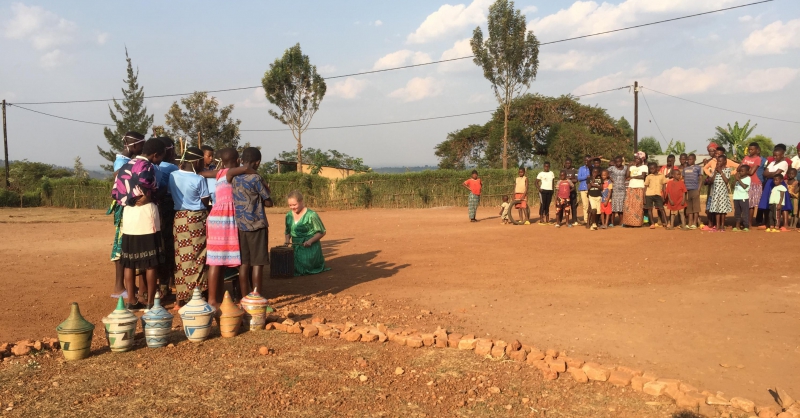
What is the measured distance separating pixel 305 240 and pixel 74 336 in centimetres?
409

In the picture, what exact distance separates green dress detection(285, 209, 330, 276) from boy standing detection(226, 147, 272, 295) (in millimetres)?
2203

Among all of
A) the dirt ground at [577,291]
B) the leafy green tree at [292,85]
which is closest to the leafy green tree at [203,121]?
the leafy green tree at [292,85]

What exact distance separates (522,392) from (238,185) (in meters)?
3.58

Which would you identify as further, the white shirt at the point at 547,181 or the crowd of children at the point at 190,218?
the white shirt at the point at 547,181

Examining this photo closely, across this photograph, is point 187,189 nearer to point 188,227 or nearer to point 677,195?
point 188,227

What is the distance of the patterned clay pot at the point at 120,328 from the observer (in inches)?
186

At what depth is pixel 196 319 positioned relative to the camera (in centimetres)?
499

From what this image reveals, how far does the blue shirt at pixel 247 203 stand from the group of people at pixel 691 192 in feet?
29.1


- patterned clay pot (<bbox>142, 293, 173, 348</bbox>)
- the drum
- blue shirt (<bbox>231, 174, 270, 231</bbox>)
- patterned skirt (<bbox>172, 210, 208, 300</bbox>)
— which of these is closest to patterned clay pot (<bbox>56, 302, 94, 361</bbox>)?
patterned clay pot (<bbox>142, 293, 173, 348</bbox>)

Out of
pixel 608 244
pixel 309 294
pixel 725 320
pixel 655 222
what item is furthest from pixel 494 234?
pixel 725 320

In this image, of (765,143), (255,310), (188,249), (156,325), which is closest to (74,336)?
(156,325)

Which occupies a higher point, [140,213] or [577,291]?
[140,213]

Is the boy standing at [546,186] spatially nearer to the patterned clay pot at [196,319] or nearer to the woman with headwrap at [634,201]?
the woman with headwrap at [634,201]

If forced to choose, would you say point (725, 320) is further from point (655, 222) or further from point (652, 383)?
point (655, 222)
